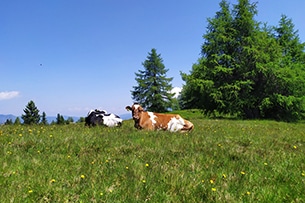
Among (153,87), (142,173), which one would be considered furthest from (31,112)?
(142,173)

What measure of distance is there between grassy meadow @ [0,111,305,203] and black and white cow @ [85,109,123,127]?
6.77 metres

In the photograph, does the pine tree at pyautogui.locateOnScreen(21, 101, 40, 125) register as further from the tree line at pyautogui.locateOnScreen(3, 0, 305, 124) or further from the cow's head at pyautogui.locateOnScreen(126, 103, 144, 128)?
the cow's head at pyautogui.locateOnScreen(126, 103, 144, 128)

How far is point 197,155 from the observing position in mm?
7676

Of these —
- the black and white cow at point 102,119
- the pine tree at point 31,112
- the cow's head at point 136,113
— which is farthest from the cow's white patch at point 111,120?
the pine tree at point 31,112

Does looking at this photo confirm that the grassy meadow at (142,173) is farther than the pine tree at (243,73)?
No

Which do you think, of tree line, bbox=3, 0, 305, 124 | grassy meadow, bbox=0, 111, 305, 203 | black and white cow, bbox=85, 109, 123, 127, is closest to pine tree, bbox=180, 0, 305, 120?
Result: tree line, bbox=3, 0, 305, 124

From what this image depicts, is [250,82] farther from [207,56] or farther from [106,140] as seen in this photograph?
[106,140]

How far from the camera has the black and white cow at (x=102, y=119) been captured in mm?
15773

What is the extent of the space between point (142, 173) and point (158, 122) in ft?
27.9

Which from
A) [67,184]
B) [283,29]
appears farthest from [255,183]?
[283,29]

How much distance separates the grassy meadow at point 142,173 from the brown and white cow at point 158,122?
525 centimetres

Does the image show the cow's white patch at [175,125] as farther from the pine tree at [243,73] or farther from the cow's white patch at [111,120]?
the pine tree at [243,73]

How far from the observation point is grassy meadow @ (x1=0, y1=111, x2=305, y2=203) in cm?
476

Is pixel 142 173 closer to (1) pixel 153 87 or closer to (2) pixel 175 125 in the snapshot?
(2) pixel 175 125
